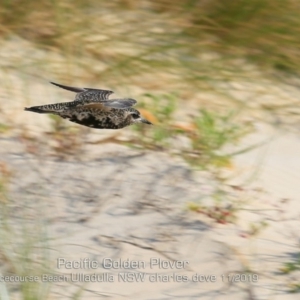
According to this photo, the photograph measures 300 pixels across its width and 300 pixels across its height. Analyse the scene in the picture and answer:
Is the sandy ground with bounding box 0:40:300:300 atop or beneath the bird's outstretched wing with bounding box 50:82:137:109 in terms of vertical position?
beneath

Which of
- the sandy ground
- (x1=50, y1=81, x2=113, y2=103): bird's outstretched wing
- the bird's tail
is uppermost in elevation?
(x1=50, y1=81, x2=113, y2=103): bird's outstretched wing

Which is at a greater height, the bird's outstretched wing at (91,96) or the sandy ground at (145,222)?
the bird's outstretched wing at (91,96)

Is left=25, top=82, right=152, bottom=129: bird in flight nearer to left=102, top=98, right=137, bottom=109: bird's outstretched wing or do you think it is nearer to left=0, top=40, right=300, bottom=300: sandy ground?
left=102, top=98, right=137, bottom=109: bird's outstretched wing

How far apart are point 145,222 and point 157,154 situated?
0.45 m

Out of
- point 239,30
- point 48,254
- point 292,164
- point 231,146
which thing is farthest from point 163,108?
point 48,254

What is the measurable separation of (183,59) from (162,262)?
1515 millimetres

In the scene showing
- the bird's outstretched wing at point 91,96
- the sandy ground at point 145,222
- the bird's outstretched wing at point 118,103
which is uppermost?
the bird's outstretched wing at point 118,103

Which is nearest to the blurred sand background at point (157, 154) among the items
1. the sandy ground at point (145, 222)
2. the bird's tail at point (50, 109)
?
the sandy ground at point (145, 222)

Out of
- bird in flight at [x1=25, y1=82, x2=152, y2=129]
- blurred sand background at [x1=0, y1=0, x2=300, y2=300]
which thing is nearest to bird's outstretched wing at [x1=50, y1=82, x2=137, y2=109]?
bird in flight at [x1=25, y1=82, x2=152, y2=129]

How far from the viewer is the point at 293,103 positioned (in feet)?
12.8

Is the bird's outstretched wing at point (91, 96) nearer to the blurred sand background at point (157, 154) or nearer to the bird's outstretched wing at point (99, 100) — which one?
the bird's outstretched wing at point (99, 100)

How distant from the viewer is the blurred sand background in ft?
8.41

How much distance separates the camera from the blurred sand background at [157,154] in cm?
256

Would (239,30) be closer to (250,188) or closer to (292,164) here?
(292,164)
